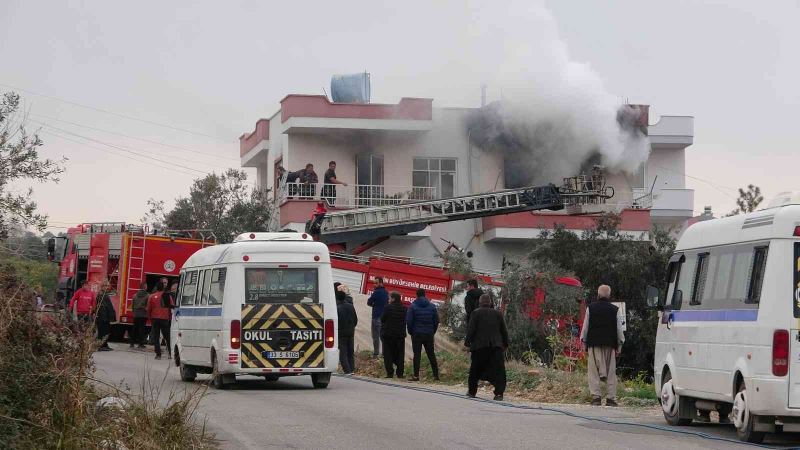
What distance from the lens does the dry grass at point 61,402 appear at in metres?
11.6

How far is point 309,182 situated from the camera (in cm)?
4994

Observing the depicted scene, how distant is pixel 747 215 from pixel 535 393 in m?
7.96

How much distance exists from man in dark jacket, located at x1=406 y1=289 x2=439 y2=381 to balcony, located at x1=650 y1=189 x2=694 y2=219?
31.2m

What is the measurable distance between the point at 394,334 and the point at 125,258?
473 inches

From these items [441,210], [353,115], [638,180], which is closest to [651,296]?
[441,210]

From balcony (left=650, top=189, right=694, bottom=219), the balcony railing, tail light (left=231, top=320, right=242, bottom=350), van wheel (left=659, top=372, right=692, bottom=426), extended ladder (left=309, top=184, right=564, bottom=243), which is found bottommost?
van wheel (left=659, top=372, right=692, bottom=426)

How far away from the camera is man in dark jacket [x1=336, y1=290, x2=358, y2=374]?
27672mm

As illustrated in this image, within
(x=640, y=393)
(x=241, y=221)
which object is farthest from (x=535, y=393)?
(x=241, y=221)

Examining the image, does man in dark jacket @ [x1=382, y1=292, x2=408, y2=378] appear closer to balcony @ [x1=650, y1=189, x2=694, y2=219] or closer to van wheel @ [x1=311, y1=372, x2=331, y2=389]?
van wheel @ [x1=311, y1=372, x2=331, y2=389]

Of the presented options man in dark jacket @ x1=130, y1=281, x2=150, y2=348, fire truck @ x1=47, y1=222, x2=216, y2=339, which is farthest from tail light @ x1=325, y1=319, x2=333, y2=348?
fire truck @ x1=47, y1=222, x2=216, y2=339

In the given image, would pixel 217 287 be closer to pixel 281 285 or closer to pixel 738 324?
pixel 281 285

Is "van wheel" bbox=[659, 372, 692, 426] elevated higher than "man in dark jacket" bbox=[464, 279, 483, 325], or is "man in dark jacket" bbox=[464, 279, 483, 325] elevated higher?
"man in dark jacket" bbox=[464, 279, 483, 325]

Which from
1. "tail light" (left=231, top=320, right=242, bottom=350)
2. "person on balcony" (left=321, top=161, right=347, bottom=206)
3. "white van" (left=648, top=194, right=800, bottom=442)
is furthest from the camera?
"person on balcony" (left=321, top=161, right=347, bottom=206)

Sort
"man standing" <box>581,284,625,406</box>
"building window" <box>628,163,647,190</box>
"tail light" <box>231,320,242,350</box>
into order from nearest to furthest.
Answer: "man standing" <box>581,284,625,406</box> < "tail light" <box>231,320,242,350</box> < "building window" <box>628,163,647,190</box>
